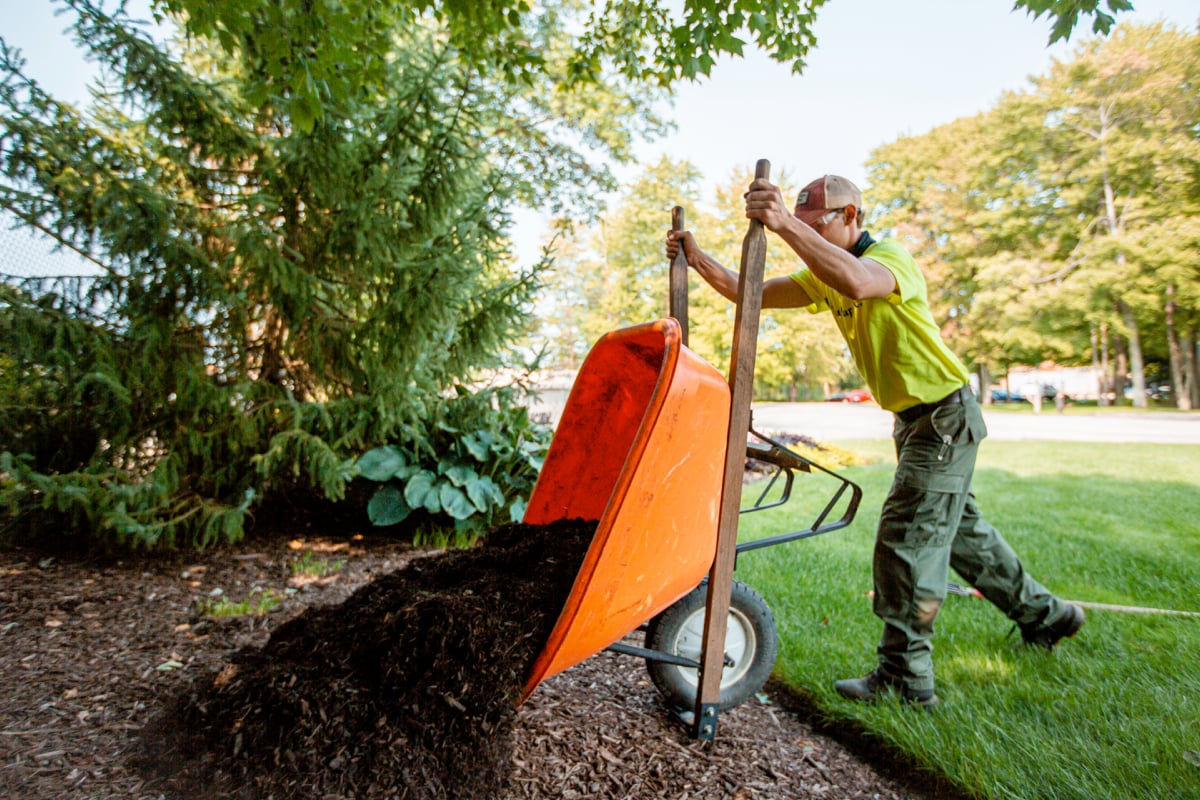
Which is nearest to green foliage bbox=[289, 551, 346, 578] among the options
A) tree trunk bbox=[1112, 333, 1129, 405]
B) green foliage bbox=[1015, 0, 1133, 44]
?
green foliage bbox=[1015, 0, 1133, 44]

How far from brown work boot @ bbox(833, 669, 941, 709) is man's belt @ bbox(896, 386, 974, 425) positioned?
883mm

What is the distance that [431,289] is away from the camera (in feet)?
11.8

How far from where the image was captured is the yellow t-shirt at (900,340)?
1999mm

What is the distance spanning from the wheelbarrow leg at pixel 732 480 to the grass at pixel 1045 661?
55 centimetres

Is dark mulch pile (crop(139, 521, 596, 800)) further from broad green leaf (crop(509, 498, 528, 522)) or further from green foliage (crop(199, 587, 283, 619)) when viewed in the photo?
broad green leaf (crop(509, 498, 528, 522))

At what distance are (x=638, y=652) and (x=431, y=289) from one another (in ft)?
8.07

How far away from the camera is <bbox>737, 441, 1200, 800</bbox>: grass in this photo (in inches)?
67.2

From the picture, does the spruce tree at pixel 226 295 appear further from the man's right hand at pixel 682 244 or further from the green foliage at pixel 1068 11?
the green foliage at pixel 1068 11

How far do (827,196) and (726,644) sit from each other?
4.78 feet

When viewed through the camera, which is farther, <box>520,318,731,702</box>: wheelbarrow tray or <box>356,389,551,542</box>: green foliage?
<box>356,389,551,542</box>: green foliage

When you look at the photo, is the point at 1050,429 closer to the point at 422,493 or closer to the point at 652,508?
the point at 422,493

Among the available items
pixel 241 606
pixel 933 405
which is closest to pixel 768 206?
pixel 933 405

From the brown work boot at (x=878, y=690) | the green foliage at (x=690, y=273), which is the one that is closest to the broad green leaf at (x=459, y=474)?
the brown work boot at (x=878, y=690)

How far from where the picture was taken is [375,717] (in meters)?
1.50
